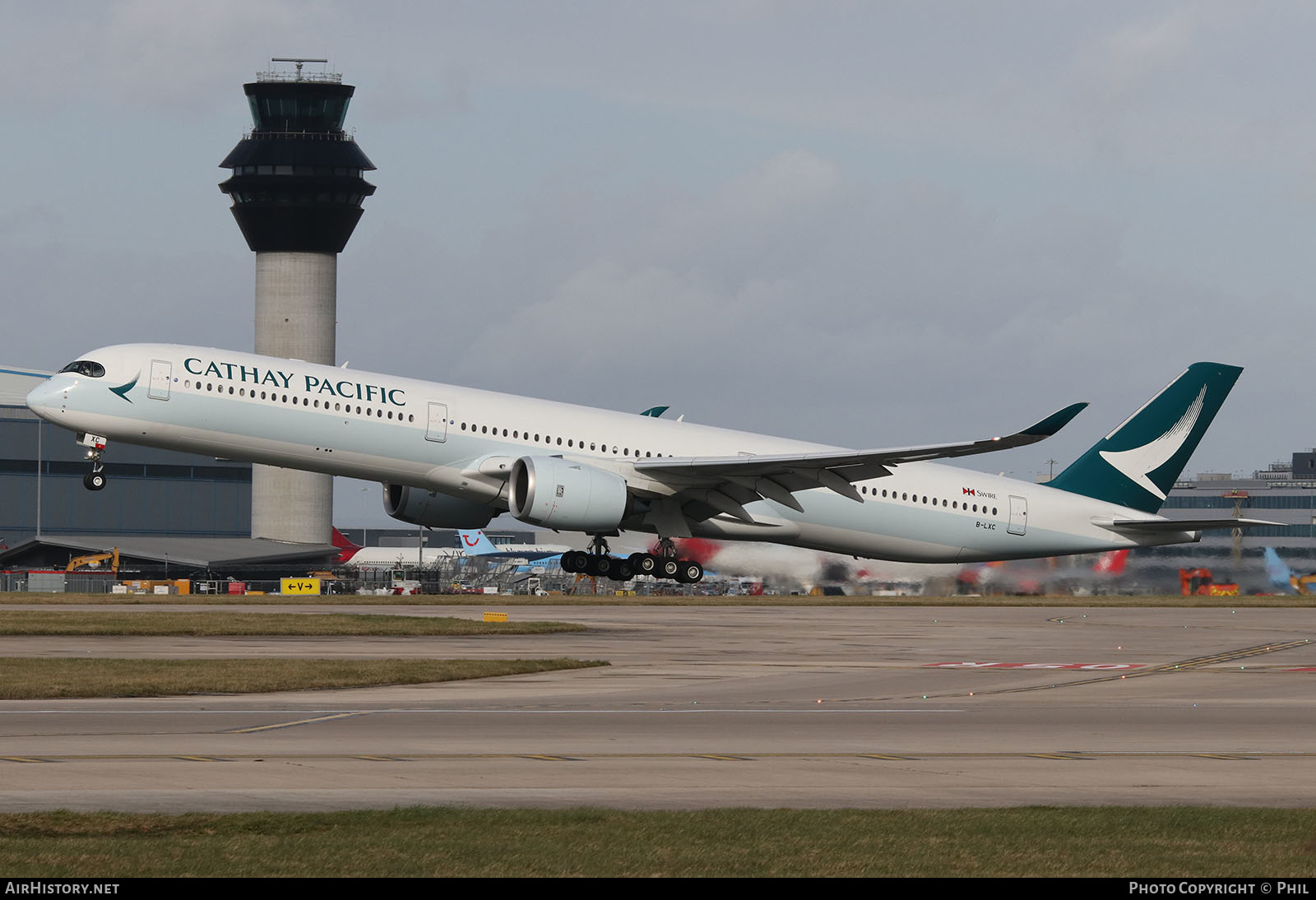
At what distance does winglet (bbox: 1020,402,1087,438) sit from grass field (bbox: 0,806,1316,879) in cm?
2505

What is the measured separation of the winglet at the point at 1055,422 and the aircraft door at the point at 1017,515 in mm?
12022

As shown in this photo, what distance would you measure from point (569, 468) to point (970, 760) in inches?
1012

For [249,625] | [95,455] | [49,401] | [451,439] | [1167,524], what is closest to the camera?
[49,401]

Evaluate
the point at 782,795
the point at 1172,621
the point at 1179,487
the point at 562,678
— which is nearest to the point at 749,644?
the point at 562,678

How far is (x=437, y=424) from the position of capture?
44.3 metres

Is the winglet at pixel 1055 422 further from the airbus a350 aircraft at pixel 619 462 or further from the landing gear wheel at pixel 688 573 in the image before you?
the landing gear wheel at pixel 688 573

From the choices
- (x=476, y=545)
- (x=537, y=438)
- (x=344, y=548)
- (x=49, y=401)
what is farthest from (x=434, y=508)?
(x=476, y=545)

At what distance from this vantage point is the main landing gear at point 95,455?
43.3 metres

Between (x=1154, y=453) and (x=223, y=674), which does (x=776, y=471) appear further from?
(x=223, y=674)

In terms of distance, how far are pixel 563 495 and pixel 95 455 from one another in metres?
12.3

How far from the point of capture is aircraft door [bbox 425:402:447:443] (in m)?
44.2

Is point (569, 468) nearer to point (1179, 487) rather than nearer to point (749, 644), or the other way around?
point (749, 644)

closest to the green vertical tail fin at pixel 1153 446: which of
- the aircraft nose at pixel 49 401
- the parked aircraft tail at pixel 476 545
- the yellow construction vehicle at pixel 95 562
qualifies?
the aircraft nose at pixel 49 401

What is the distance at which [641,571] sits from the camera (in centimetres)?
4888
